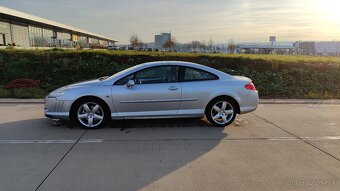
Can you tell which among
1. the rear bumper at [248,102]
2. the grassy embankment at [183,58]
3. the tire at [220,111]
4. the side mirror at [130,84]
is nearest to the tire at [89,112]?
the side mirror at [130,84]

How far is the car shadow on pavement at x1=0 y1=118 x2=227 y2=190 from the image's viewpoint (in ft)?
13.0

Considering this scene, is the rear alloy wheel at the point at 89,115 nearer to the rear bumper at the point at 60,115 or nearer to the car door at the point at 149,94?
the rear bumper at the point at 60,115

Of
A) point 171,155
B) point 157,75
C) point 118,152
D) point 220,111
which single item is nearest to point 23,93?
point 157,75

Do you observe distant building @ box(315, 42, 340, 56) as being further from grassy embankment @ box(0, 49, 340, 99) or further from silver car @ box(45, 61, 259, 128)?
silver car @ box(45, 61, 259, 128)

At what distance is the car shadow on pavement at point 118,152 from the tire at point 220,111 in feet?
0.68

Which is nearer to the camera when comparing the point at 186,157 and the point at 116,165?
the point at 116,165

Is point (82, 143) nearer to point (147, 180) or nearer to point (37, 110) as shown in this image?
point (147, 180)

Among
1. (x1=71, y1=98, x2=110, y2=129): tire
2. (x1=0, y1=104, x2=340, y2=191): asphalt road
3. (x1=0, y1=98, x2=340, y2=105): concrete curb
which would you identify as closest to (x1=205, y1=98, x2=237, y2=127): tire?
(x1=0, y1=104, x2=340, y2=191): asphalt road

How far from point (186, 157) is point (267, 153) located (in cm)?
136

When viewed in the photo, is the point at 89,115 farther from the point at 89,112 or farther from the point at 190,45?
the point at 190,45

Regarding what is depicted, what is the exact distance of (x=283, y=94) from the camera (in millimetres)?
11805

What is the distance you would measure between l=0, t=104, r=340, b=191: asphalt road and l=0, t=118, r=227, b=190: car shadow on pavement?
0.04 ft

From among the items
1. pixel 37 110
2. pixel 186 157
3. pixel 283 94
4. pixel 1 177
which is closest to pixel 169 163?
pixel 186 157

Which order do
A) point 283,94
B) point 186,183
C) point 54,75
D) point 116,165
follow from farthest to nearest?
point 54,75, point 283,94, point 116,165, point 186,183
